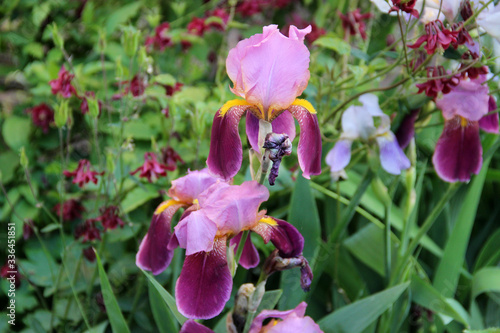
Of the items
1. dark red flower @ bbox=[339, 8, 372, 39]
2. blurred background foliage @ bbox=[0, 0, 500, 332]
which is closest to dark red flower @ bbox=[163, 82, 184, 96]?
blurred background foliage @ bbox=[0, 0, 500, 332]

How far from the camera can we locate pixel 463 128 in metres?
0.91

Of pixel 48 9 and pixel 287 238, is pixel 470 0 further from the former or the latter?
pixel 48 9

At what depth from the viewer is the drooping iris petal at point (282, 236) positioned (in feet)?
2.08

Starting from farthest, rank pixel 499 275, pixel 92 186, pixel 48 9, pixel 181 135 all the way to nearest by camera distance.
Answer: pixel 48 9
pixel 181 135
pixel 92 186
pixel 499 275

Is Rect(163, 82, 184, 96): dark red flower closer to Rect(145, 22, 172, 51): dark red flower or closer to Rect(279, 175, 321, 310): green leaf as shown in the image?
Rect(145, 22, 172, 51): dark red flower

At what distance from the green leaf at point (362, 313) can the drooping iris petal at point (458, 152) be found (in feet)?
0.79

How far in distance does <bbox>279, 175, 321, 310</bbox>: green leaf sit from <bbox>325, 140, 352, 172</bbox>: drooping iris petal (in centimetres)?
6

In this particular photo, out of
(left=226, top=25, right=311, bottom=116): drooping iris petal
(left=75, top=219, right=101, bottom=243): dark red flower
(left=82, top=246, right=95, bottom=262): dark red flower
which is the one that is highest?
(left=226, top=25, right=311, bottom=116): drooping iris petal

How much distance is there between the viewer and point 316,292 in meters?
1.14

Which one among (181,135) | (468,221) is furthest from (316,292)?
(181,135)

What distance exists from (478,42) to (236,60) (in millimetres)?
476

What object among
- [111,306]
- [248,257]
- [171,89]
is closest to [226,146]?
[248,257]

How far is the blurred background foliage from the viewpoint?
93cm

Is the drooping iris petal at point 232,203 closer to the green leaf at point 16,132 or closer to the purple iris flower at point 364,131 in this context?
the purple iris flower at point 364,131
